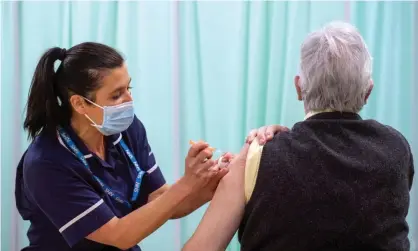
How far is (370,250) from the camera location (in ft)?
4.20

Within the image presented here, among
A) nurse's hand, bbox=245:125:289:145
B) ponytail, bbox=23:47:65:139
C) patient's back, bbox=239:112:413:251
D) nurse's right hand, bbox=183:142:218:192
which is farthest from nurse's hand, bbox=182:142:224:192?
ponytail, bbox=23:47:65:139

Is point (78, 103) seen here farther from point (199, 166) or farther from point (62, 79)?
point (199, 166)

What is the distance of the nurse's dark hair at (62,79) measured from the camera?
1621 millimetres

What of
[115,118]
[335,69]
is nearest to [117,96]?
[115,118]

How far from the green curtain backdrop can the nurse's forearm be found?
0.88 metres

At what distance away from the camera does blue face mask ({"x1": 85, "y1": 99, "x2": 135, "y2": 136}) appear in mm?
1667

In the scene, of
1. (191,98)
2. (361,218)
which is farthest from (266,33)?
(361,218)

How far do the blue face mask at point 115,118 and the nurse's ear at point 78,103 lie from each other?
0.08 feet

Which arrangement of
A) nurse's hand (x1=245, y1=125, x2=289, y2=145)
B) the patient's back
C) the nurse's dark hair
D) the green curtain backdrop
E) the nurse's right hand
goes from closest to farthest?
the patient's back
nurse's hand (x1=245, y1=125, x2=289, y2=145)
the nurse's right hand
the nurse's dark hair
the green curtain backdrop

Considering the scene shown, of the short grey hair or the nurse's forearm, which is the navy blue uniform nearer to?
the nurse's forearm

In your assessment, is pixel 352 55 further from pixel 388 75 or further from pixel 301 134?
pixel 388 75

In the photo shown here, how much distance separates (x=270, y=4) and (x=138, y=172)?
106 centimetres

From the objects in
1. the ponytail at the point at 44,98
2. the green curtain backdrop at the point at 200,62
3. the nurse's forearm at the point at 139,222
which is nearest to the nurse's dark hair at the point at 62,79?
the ponytail at the point at 44,98

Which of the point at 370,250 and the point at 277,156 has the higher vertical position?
the point at 277,156
